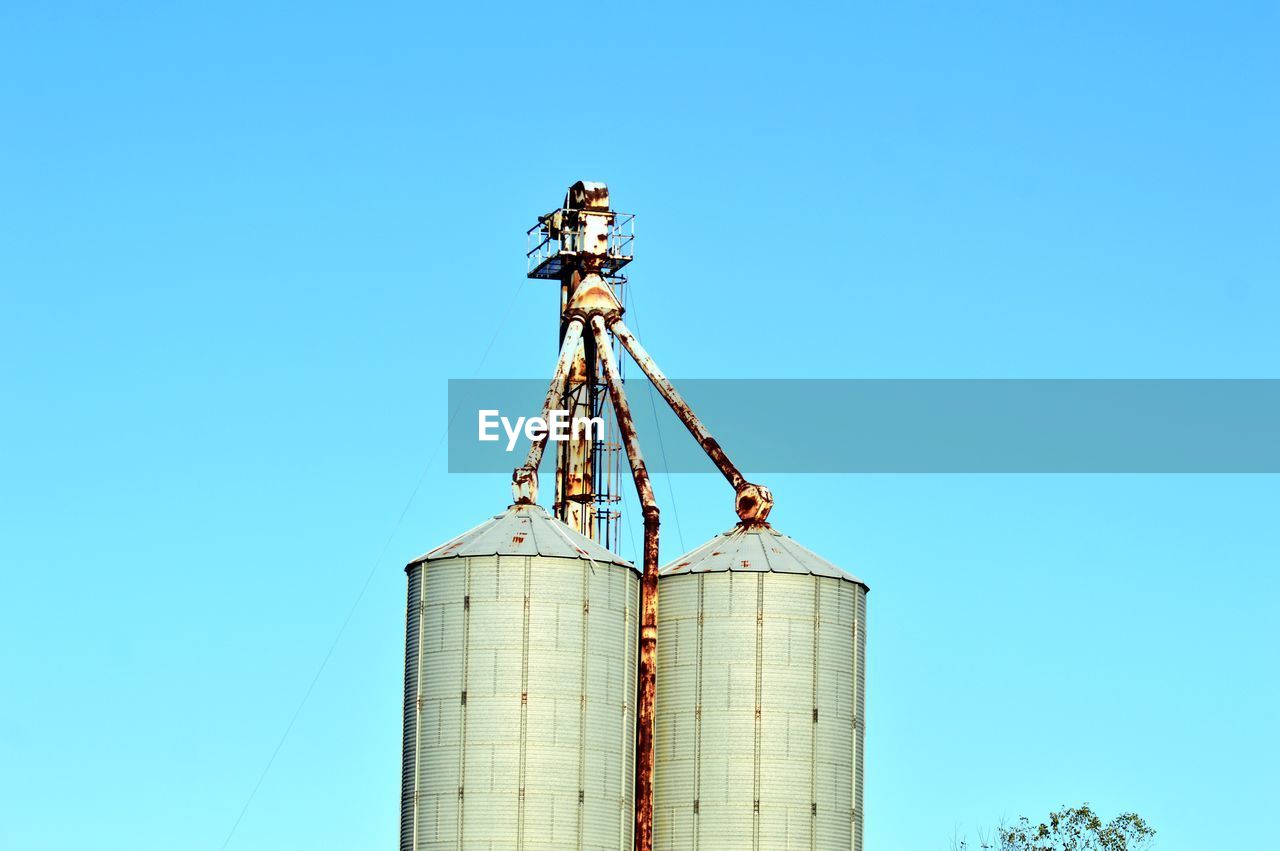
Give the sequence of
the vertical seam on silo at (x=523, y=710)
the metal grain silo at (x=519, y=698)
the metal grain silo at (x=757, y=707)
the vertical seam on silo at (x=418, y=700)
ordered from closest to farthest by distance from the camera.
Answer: the vertical seam on silo at (x=523, y=710)
the metal grain silo at (x=519, y=698)
the vertical seam on silo at (x=418, y=700)
the metal grain silo at (x=757, y=707)

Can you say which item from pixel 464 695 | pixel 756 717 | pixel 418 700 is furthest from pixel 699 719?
pixel 418 700

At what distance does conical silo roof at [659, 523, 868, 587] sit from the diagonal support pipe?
0.52 m

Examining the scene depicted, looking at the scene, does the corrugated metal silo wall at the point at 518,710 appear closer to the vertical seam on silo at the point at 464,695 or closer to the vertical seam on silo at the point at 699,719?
the vertical seam on silo at the point at 464,695

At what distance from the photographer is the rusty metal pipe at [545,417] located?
70.7 metres

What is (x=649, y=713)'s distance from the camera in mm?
68250

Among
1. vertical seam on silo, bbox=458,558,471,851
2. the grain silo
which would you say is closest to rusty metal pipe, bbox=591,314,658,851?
the grain silo

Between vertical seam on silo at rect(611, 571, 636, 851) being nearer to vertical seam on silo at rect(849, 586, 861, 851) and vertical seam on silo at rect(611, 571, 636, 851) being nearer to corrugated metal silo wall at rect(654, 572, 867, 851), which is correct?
corrugated metal silo wall at rect(654, 572, 867, 851)

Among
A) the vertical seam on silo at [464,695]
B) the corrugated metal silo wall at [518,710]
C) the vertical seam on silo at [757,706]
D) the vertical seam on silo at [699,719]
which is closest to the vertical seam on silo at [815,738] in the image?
the vertical seam on silo at [757,706]

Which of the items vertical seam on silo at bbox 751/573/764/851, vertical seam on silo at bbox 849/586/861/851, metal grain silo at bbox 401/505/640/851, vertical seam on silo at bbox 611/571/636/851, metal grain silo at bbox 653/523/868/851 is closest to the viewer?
metal grain silo at bbox 401/505/640/851

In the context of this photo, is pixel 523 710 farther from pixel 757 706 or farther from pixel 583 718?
pixel 757 706

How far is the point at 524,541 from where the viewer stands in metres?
67.7

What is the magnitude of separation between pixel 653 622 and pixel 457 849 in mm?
7909

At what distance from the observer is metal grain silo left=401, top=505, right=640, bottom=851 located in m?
65.4

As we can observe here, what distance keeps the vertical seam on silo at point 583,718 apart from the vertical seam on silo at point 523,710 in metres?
1.34
